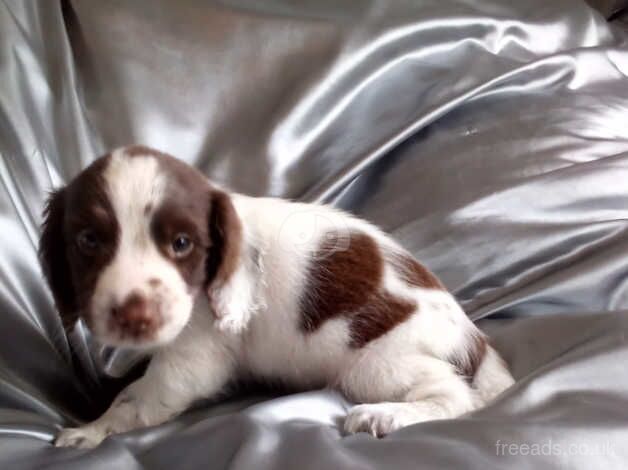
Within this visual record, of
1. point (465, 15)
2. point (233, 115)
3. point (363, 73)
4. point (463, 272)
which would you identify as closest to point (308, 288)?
point (463, 272)

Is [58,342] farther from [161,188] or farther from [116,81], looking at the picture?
[116,81]

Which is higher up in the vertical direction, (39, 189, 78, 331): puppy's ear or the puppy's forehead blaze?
the puppy's forehead blaze

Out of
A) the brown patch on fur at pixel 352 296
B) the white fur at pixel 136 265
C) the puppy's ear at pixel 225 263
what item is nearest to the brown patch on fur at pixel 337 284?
the brown patch on fur at pixel 352 296

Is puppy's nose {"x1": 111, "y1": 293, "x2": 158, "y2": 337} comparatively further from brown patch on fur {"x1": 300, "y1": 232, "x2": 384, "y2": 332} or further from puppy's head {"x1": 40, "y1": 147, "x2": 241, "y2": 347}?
brown patch on fur {"x1": 300, "y1": 232, "x2": 384, "y2": 332}

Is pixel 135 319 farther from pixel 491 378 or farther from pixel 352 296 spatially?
pixel 491 378

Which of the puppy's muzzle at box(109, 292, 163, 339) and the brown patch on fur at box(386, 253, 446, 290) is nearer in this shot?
the puppy's muzzle at box(109, 292, 163, 339)

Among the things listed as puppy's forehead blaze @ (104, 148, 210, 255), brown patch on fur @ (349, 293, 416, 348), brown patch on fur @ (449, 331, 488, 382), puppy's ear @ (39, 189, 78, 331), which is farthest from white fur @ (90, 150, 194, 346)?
brown patch on fur @ (449, 331, 488, 382)

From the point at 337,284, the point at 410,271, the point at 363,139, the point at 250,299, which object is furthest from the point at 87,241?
the point at 363,139
